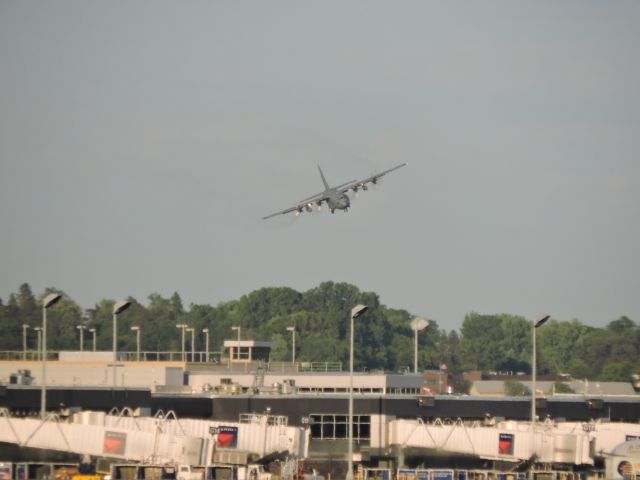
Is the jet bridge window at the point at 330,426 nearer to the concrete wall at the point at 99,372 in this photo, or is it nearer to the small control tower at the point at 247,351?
the concrete wall at the point at 99,372

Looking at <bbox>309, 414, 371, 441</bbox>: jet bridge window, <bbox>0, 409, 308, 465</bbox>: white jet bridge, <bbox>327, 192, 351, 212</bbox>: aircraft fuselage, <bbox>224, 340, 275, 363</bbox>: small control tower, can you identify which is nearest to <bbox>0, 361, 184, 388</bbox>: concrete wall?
<bbox>224, 340, 275, 363</bbox>: small control tower

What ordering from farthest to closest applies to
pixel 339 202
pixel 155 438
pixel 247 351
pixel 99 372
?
pixel 247 351 → pixel 99 372 → pixel 339 202 → pixel 155 438

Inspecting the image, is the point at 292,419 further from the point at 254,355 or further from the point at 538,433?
the point at 254,355

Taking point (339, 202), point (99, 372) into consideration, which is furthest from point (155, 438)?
point (99, 372)

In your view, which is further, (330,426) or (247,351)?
(247,351)

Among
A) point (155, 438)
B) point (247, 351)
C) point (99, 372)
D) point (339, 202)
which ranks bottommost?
point (155, 438)

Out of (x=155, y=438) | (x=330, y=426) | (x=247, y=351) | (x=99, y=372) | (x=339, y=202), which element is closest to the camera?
(x=155, y=438)

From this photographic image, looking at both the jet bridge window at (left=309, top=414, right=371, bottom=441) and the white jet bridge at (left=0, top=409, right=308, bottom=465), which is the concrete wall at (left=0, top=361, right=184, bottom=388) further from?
the white jet bridge at (left=0, top=409, right=308, bottom=465)

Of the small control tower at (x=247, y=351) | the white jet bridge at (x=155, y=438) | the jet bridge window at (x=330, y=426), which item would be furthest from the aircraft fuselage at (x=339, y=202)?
the small control tower at (x=247, y=351)

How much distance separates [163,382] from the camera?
148 meters

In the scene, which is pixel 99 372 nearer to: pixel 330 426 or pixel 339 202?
pixel 339 202

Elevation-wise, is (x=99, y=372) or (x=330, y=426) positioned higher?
(x=99, y=372)

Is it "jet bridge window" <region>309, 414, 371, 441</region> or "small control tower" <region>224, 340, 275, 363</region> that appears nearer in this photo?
"jet bridge window" <region>309, 414, 371, 441</region>

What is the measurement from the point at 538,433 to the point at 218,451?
2090 cm
